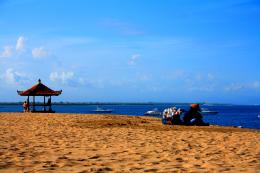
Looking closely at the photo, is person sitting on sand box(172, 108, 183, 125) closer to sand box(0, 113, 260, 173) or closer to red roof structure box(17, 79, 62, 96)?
sand box(0, 113, 260, 173)

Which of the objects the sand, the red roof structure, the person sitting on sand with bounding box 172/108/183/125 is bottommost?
the sand

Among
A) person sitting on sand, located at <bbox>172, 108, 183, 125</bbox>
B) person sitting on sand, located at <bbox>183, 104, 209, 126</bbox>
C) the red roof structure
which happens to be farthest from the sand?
the red roof structure

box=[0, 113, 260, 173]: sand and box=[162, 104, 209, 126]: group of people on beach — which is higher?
box=[162, 104, 209, 126]: group of people on beach

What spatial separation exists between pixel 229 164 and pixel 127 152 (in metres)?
2.21

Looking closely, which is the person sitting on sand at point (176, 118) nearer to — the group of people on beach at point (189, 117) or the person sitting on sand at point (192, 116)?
the group of people on beach at point (189, 117)

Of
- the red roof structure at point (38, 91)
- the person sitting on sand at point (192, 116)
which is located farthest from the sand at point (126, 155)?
the red roof structure at point (38, 91)

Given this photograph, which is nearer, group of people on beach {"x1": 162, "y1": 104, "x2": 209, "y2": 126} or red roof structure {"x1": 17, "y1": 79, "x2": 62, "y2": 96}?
group of people on beach {"x1": 162, "y1": 104, "x2": 209, "y2": 126}

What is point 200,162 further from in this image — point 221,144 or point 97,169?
point 221,144

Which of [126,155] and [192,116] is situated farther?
[192,116]

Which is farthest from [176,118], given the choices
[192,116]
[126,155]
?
[126,155]

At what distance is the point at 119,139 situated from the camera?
10.9 m

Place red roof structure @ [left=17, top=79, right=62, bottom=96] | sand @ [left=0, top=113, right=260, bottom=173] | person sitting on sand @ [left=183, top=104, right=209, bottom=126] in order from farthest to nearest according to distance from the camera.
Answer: red roof structure @ [left=17, top=79, right=62, bottom=96]
person sitting on sand @ [left=183, top=104, right=209, bottom=126]
sand @ [left=0, top=113, right=260, bottom=173]

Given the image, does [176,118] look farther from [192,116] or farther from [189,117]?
[192,116]

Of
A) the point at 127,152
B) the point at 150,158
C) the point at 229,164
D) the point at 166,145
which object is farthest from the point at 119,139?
the point at 229,164
